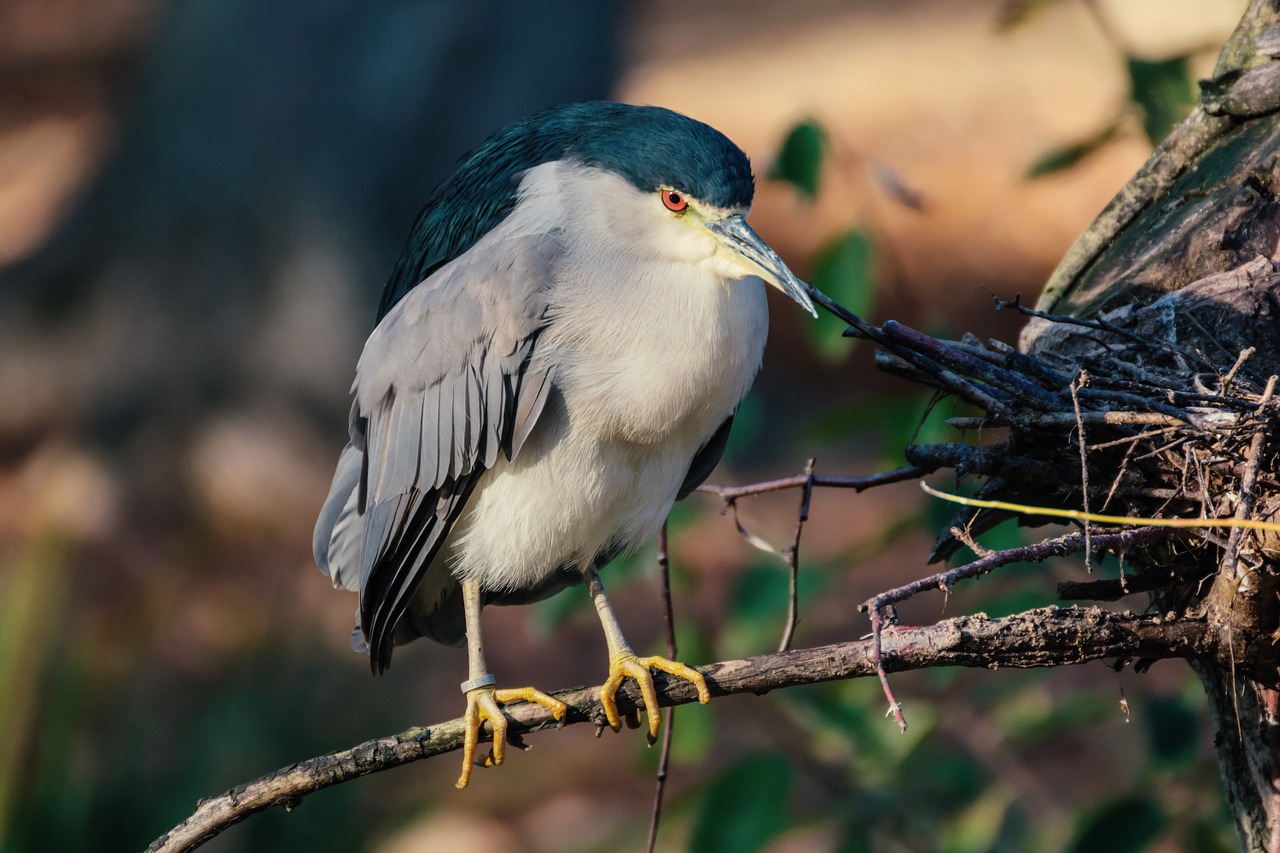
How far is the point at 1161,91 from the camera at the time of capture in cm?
322

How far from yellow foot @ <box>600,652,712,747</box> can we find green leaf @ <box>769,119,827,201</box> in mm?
1087

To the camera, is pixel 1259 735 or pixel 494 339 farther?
pixel 494 339

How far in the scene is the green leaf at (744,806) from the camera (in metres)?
2.87

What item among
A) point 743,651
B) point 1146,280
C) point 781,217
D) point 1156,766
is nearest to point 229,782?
point 743,651

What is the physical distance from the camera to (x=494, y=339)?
277 centimetres

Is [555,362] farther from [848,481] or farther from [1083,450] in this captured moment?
[1083,450]

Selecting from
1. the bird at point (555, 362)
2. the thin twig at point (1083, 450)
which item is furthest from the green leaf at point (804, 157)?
the thin twig at point (1083, 450)

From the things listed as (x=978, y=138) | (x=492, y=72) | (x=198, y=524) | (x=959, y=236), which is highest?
(x=492, y=72)

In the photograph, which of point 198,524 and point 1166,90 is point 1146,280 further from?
point 198,524

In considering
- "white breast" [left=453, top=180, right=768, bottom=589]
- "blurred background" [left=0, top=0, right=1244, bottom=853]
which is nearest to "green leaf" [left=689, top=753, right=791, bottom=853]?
"blurred background" [left=0, top=0, right=1244, bottom=853]

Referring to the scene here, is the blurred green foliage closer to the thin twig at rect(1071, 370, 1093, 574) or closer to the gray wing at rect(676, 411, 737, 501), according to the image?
the gray wing at rect(676, 411, 737, 501)

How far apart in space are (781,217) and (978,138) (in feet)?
5.18

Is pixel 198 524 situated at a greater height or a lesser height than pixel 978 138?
lesser

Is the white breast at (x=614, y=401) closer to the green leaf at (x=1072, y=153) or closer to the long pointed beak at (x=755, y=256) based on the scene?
the long pointed beak at (x=755, y=256)
